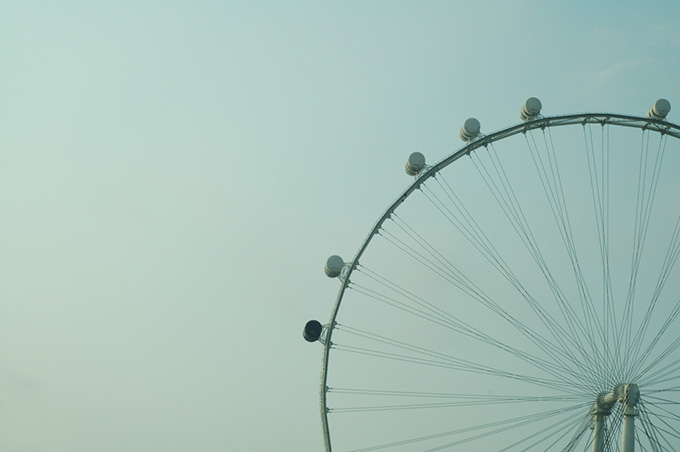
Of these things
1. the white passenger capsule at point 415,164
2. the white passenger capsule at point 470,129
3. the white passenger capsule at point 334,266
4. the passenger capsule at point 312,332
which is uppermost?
the white passenger capsule at point 470,129

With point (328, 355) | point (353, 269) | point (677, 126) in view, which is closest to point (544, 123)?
point (677, 126)

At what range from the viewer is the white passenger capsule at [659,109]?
3931cm

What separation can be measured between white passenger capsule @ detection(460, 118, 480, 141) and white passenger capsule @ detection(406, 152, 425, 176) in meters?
1.74

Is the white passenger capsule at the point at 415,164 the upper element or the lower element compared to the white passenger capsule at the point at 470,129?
lower

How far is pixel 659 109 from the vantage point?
39.3 m

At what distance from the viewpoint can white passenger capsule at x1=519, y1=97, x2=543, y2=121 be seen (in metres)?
39.7

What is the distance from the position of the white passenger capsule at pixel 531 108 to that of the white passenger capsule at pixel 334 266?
8427 millimetres

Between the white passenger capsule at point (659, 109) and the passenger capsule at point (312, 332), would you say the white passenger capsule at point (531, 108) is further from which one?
the passenger capsule at point (312, 332)

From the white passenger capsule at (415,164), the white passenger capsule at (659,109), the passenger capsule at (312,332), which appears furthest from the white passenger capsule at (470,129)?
the passenger capsule at (312,332)

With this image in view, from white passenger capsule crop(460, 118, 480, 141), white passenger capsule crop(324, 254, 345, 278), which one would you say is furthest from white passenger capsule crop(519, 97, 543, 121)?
white passenger capsule crop(324, 254, 345, 278)

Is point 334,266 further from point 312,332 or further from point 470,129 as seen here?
point 470,129

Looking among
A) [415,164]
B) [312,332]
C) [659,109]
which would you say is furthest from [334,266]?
[659,109]

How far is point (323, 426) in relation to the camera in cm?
3834

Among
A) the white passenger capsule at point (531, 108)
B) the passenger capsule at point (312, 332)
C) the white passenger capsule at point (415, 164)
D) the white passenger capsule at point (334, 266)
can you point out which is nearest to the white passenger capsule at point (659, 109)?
the white passenger capsule at point (531, 108)
